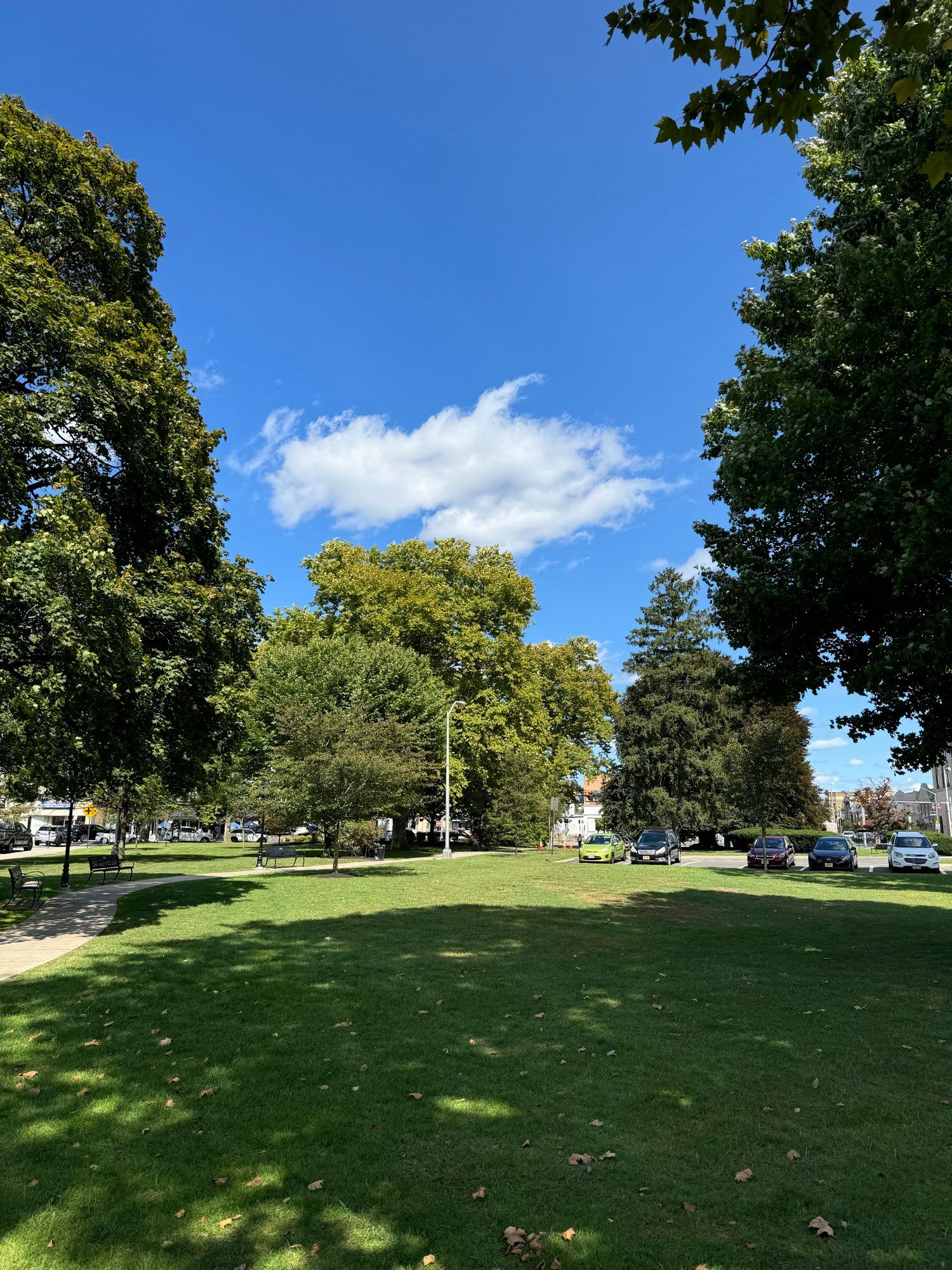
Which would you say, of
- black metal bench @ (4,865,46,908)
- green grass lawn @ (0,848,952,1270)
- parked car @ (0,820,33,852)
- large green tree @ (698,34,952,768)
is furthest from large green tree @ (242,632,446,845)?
green grass lawn @ (0,848,952,1270)

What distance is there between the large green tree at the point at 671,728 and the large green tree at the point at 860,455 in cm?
4079

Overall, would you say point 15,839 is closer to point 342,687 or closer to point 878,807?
point 342,687

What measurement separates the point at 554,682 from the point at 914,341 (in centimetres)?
4567

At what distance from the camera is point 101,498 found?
16.1 m

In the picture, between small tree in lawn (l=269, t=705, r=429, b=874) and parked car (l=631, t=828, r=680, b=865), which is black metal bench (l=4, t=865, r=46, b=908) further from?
parked car (l=631, t=828, r=680, b=865)

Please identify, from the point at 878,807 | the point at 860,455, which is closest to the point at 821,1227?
the point at 860,455

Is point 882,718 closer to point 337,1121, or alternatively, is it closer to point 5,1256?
point 337,1121

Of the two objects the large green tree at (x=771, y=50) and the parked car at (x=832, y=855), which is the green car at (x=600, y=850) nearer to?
the parked car at (x=832, y=855)

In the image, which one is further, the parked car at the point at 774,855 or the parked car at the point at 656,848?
the parked car at the point at 656,848

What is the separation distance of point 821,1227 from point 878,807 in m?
81.7

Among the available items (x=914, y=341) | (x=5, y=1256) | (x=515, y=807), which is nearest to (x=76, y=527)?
Result: (x=5, y=1256)

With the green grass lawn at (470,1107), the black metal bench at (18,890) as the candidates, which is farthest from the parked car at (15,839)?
the green grass lawn at (470,1107)

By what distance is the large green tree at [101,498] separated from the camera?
1248cm

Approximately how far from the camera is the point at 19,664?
45.7 feet
